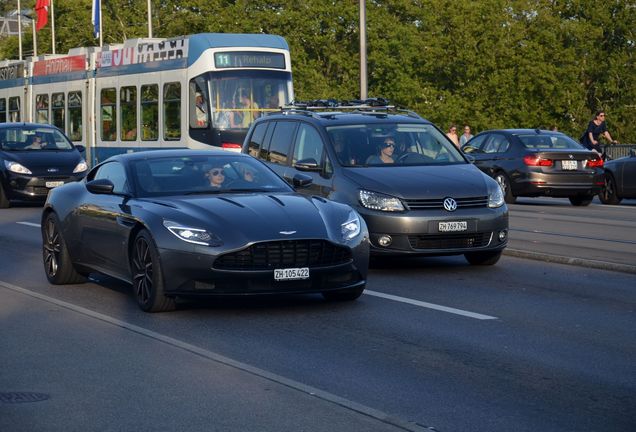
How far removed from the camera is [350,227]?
36.8ft

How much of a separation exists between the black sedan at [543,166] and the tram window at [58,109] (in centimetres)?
1400

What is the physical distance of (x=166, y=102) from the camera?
30688 mm

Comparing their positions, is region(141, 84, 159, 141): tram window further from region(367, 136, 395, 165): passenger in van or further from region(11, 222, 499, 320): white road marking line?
region(11, 222, 499, 320): white road marking line

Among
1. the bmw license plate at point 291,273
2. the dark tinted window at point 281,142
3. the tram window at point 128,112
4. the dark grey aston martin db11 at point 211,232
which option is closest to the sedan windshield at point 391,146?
the dark tinted window at point 281,142

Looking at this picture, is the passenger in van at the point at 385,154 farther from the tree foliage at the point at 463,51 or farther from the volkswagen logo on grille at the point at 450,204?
the tree foliage at the point at 463,51

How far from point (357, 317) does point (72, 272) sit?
3493 millimetres

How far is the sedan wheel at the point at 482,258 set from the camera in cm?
1437

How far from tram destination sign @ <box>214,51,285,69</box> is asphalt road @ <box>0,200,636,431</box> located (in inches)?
616

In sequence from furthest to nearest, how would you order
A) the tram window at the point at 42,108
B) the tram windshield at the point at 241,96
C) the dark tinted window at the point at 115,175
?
1. the tram window at the point at 42,108
2. the tram windshield at the point at 241,96
3. the dark tinted window at the point at 115,175

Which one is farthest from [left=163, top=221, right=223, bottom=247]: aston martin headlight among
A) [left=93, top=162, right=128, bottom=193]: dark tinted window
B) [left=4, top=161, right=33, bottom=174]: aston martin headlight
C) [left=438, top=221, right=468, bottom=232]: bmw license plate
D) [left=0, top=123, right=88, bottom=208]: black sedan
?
[left=4, top=161, right=33, bottom=174]: aston martin headlight

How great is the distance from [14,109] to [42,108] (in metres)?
2.90

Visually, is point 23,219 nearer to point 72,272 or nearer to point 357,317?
point 72,272

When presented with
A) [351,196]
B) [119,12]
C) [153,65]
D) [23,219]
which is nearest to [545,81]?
[119,12]

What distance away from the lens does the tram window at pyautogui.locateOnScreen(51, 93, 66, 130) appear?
3759 centimetres
